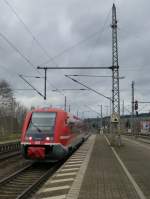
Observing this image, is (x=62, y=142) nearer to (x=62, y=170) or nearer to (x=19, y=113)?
(x=62, y=170)

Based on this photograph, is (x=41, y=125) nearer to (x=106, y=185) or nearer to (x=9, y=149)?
(x=106, y=185)

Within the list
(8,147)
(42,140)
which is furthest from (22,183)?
(8,147)

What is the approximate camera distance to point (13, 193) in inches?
579

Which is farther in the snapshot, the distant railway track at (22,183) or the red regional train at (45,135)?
the red regional train at (45,135)

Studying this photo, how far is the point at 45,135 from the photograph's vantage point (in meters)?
23.4

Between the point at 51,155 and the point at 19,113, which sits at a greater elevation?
the point at 19,113

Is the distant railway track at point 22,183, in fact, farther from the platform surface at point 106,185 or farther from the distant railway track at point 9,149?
the distant railway track at point 9,149

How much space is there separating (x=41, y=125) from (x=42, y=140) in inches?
44.6

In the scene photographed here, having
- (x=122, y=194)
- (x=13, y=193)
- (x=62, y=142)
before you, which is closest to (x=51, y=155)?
(x=62, y=142)

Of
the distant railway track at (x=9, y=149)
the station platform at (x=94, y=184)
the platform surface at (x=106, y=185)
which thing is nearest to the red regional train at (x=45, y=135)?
the station platform at (x=94, y=184)

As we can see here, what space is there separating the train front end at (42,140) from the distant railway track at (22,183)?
76cm

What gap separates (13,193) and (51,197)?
Answer: 297 centimetres

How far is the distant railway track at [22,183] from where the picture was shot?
14242 millimetres

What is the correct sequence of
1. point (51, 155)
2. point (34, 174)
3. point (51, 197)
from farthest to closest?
point (51, 155), point (34, 174), point (51, 197)
